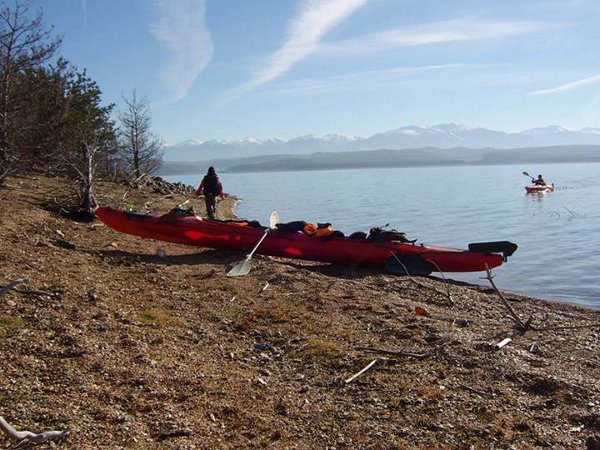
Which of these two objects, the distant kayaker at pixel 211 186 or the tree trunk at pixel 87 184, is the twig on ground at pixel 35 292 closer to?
the tree trunk at pixel 87 184

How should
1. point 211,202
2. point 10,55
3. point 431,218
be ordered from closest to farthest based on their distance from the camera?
point 10,55
point 211,202
point 431,218

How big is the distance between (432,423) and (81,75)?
80.9 feet

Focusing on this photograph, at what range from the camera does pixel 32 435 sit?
14.1ft

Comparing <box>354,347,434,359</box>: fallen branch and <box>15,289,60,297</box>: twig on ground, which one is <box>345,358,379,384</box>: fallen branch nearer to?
<box>354,347,434,359</box>: fallen branch

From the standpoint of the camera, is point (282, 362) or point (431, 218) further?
point (431, 218)

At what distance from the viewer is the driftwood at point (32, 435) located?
13.4 ft

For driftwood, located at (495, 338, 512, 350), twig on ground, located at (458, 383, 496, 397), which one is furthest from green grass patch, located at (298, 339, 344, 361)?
driftwood, located at (495, 338, 512, 350)

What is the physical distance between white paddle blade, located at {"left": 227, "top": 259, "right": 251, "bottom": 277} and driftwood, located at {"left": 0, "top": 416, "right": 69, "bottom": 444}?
6.99 meters

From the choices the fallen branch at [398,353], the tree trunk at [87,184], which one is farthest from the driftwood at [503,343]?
the tree trunk at [87,184]

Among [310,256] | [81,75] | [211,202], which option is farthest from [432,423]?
[81,75]

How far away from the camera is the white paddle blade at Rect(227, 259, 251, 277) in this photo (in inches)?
453

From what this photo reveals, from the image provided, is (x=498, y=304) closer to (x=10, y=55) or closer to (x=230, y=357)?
(x=230, y=357)

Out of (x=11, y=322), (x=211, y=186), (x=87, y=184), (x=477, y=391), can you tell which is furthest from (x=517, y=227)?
(x=11, y=322)

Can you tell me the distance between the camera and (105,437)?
463 centimetres
